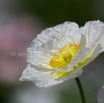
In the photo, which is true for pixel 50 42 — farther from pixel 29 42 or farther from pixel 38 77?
pixel 29 42

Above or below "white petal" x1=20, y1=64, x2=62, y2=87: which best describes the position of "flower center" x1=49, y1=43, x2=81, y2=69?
above

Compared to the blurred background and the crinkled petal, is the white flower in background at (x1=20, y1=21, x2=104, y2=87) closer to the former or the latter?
the crinkled petal

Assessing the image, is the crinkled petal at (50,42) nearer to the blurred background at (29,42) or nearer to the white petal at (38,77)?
the white petal at (38,77)

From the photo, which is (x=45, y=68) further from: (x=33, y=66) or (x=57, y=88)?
(x=57, y=88)

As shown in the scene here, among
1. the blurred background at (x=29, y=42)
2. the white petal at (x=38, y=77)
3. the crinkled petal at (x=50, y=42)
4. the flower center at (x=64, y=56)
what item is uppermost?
the blurred background at (x=29, y=42)

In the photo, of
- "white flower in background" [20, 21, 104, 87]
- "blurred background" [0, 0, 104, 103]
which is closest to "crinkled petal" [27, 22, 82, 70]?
"white flower in background" [20, 21, 104, 87]

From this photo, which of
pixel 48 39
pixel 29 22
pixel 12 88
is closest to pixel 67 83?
pixel 12 88

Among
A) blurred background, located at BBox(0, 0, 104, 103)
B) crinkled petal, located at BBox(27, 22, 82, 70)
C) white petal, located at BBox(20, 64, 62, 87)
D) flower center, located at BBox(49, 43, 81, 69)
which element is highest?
Result: blurred background, located at BBox(0, 0, 104, 103)

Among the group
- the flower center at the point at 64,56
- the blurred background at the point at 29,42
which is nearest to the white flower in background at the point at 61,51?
the flower center at the point at 64,56

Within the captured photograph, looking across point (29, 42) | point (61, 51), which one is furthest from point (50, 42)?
point (29, 42)
